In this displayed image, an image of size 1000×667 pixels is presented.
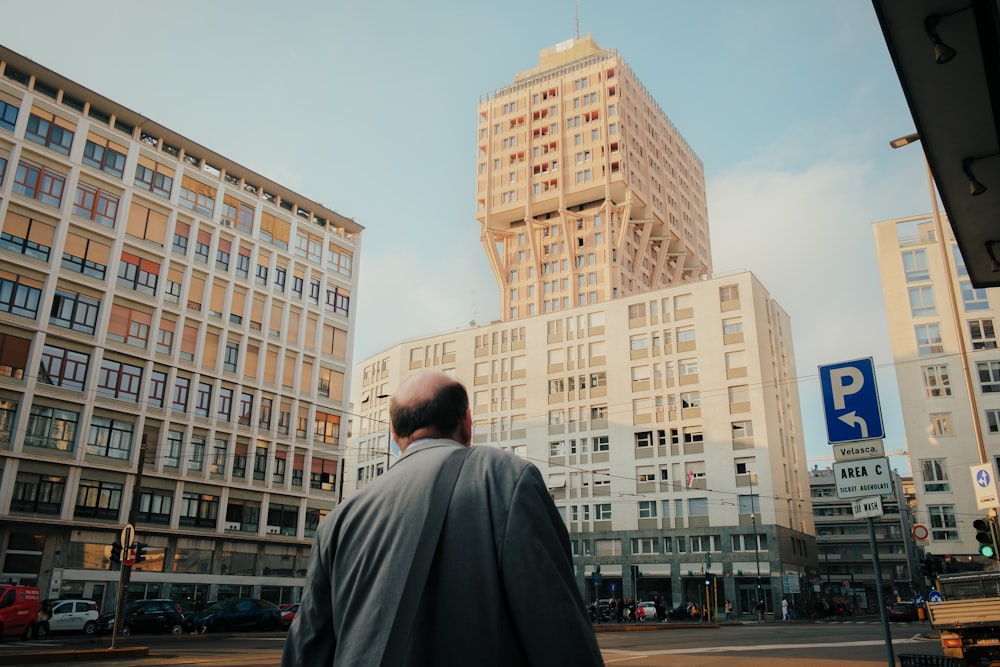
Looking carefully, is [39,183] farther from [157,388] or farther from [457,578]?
[457,578]

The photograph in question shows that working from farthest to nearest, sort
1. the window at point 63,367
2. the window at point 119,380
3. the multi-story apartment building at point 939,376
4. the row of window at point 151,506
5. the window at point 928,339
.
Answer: the window at point 928,339 → the multi-story apartment building at point 939,376 → the window at point 119,380 → the window at point 63,367 → the row of window at point 151,506

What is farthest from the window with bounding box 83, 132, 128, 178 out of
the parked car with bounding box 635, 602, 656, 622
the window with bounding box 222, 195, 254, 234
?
the parked car with bounding box 635, 602, 656, 622

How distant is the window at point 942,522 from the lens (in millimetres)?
50469

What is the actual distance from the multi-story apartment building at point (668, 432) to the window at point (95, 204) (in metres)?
25.1

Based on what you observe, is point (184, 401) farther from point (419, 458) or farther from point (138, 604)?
point (419, 458)

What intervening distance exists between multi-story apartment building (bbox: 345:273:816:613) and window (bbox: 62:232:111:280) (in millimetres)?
24481

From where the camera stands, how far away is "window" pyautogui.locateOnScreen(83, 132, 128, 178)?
4084 cm

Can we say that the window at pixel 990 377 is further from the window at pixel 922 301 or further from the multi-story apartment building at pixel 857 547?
the multi-story apartment building at pixel 857 547

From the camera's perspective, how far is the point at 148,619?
28.0m

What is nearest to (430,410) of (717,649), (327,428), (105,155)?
(717,649)

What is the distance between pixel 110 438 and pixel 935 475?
173ft

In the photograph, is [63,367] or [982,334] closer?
[63,367]

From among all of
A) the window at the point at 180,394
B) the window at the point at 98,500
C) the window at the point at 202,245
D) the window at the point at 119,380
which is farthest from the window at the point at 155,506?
the window at the point at 202,245

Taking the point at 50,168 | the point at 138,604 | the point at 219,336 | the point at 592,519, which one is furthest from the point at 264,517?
the point at 592,519
